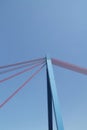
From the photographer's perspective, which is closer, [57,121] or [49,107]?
[57,121]

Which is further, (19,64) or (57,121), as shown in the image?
(19,64)

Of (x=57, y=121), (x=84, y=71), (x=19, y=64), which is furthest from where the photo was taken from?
(x=19, y=64)

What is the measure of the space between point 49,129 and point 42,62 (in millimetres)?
3902

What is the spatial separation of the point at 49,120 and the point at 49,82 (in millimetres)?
2052

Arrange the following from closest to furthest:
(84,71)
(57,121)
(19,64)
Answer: (57,121) → (84,71) → (19,64)

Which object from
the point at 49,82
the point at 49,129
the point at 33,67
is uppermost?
the point at 33,67

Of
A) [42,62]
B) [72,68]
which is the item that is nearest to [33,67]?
[42,62]

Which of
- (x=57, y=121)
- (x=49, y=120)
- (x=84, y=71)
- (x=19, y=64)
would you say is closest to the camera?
(x=57, y=121)

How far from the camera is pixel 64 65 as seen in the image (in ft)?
47.6

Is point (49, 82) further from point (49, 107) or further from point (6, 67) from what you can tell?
point (6, 67)

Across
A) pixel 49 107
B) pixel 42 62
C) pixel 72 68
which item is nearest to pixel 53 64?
pixel 42 62

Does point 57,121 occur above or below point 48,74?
below

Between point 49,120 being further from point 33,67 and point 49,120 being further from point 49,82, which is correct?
point 33,67

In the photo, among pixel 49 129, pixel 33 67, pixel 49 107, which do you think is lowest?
pixel 49 129
